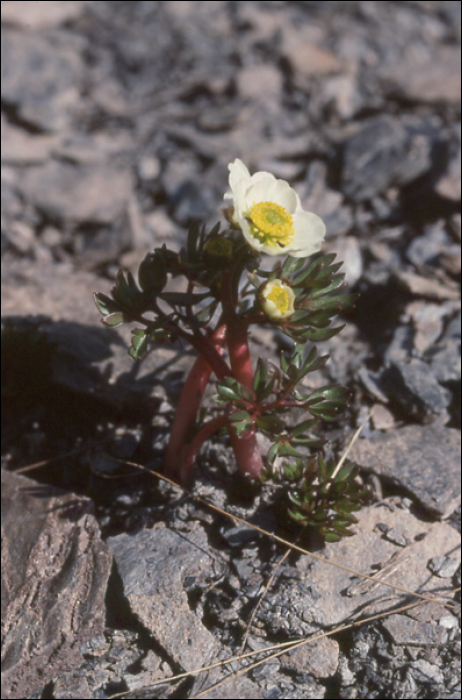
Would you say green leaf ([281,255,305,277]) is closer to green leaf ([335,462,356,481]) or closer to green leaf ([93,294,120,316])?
green leaf ([93,294,120,316])

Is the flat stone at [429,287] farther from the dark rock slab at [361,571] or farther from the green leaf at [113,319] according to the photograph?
the green leaf at [113,319]

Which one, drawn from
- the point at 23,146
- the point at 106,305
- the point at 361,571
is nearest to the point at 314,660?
the point at 361,571

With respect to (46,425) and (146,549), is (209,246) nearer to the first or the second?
(146,549)

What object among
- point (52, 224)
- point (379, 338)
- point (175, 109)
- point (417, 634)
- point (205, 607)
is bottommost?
point (417, 634)

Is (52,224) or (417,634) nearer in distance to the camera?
(417,634)

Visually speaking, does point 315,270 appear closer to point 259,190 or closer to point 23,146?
point 259,190

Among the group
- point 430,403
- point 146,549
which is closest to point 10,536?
point 146,549
